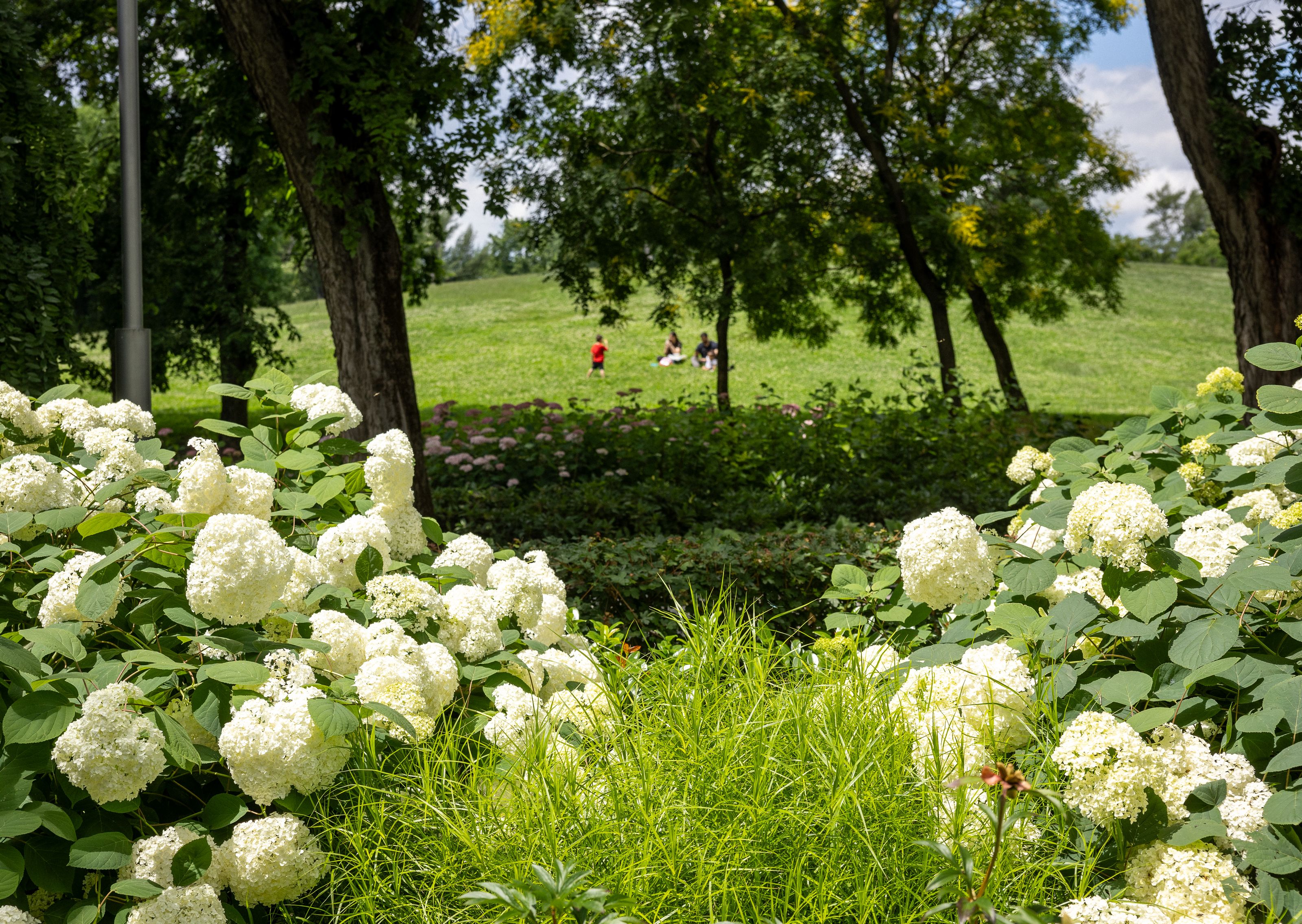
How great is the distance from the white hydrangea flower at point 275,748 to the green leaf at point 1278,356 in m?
2.30

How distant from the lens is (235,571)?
1853mm

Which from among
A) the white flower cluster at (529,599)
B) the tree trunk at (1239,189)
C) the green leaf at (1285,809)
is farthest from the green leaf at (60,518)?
the tree trunk at (1239,189)

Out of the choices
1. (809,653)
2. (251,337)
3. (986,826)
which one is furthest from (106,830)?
(251,337)

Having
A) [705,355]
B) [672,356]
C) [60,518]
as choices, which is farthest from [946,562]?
[672,356]

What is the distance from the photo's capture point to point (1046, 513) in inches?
95.8

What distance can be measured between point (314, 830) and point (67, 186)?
233 inches

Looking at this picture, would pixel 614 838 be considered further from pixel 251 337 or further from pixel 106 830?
pixel 251 337

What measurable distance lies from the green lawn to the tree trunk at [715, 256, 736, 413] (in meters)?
4.69

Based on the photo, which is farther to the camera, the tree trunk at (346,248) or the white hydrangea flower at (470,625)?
the tree trunk at (346,248)

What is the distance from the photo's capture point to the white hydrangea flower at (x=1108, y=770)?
179 centimetres

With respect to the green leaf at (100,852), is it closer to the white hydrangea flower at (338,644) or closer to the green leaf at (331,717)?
the green leaf at (331,717)

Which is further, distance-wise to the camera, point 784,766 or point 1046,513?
point 1046,513

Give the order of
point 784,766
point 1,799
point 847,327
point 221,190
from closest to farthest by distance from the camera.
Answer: point 1,799 → point 784,766 → point 221,190 → point 847,327

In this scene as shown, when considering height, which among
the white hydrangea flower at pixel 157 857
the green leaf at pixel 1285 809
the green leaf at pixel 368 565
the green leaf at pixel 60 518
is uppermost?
the green leaf at pixel 60 518
